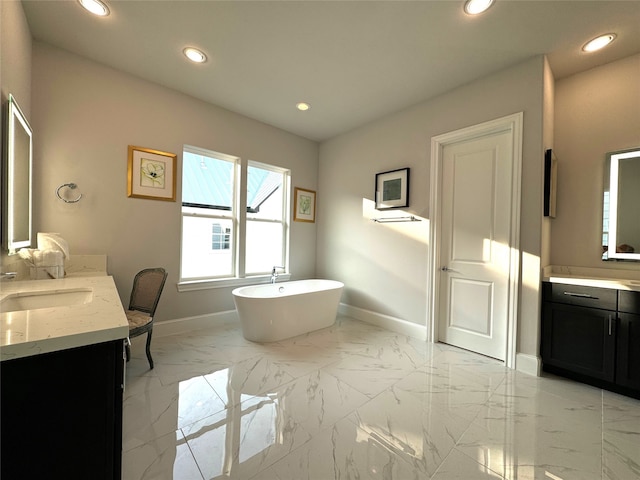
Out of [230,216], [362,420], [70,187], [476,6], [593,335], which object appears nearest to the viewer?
[362,420]

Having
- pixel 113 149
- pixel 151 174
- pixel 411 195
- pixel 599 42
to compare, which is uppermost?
pixel 599 42

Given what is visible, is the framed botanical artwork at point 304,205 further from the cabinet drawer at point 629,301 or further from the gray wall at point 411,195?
the cabinet drawer at point 629,301

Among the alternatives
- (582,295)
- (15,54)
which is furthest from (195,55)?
(582,295)

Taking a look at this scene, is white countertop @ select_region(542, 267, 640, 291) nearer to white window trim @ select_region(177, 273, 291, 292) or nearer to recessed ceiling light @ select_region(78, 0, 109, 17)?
white window trim @ select_region(177, 273, 291, 292)

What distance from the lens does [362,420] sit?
1.69 metres

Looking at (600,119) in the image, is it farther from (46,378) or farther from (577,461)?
(46,378)

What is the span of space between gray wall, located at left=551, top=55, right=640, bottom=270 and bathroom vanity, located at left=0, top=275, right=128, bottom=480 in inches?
138

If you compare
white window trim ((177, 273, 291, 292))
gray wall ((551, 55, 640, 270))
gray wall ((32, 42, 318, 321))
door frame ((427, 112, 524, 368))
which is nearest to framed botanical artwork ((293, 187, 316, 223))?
white window trim ((177, 273, 291, 292))

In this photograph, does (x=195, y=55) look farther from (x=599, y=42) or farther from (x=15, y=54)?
(x=599, y=42)

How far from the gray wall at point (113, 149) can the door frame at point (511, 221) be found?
98.2 inches

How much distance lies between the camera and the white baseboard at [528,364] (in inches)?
89.4

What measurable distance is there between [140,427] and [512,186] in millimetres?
3374

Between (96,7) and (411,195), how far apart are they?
322 cm

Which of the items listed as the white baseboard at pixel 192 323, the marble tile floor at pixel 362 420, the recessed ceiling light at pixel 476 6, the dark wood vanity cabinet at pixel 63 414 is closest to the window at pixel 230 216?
the white baseboard at pixel 192 323
